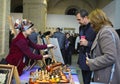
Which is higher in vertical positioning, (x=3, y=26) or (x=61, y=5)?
(x=61, y=5)

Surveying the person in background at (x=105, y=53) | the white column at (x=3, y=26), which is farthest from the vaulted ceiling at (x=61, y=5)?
the person in background at (x=105, y=53)

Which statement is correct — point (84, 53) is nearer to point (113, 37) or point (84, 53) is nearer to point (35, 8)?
point (113, 37)

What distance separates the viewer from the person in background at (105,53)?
10.7 ft

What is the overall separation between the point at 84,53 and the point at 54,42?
108 cm

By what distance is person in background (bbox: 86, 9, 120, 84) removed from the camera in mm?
3258

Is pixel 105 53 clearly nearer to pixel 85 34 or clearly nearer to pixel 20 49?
pixel 85 34

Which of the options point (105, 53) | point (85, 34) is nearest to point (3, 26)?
point (85, 34)

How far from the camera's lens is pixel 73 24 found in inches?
984

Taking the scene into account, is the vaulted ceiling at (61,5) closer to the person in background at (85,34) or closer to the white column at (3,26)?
the white column at (3,26)

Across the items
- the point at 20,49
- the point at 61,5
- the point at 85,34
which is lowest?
the point at 20,49

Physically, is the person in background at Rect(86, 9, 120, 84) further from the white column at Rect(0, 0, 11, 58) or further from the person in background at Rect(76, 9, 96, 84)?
the white column at Rect(0, 0, 11, 58)

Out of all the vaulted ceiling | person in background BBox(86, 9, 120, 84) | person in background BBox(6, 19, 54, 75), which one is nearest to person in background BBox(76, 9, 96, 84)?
person in background BBox(6, 19, 54, 75)

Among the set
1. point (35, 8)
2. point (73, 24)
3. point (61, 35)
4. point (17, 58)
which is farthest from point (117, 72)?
point (73, 24)

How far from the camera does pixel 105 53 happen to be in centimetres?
327
